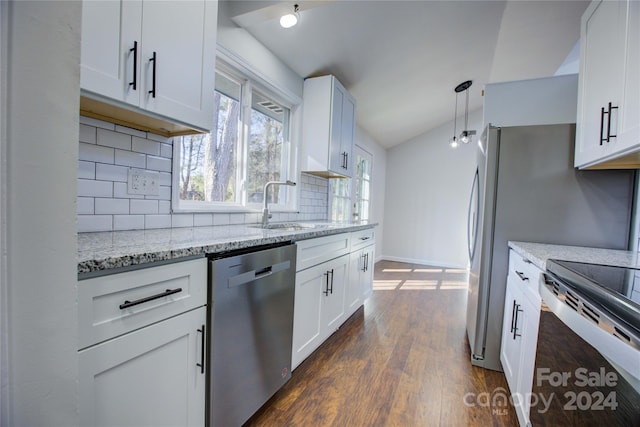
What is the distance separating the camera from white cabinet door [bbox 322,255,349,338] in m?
2.06

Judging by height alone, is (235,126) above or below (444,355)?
above

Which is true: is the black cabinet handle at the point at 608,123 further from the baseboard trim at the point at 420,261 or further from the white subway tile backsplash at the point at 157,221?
the baseboard trim at the point at 420,261

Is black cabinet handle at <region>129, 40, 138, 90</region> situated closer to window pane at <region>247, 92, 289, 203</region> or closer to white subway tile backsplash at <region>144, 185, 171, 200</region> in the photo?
white subway tile backsplash at <region>144, 185, 171, 200</region>

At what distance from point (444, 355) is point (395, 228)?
12.5ft

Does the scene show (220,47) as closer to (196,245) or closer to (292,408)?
(196,245)

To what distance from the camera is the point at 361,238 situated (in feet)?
9.04

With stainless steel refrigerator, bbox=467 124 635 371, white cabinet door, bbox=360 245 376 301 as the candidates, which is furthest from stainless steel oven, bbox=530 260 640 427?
white cabinet door, bbox=360 245 376 301

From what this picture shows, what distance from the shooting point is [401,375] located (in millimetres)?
1874

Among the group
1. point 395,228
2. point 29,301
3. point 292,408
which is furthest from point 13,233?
point 395,228

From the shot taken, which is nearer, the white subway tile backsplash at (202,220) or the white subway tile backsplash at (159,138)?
the white subway tile backsplash at (159,138)

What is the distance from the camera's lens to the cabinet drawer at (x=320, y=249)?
1694 mm

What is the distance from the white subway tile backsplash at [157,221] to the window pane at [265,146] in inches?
29.9

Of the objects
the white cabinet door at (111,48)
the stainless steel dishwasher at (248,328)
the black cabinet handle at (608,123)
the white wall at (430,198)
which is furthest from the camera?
the white wall at (430,198)

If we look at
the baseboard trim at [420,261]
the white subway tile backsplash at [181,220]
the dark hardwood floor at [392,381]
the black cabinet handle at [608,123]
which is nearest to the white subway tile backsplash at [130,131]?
the white subway tile backsplash at [181,220]
